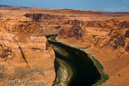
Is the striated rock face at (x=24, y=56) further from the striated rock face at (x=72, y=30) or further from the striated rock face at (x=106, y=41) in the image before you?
the striated rock face at (x=72, y=30)

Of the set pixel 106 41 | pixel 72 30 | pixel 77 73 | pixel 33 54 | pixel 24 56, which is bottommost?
pixel 77 73

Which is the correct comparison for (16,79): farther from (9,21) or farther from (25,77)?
(9,21)

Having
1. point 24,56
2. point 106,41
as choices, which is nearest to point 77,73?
point 24,56

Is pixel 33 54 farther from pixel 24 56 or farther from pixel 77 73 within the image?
pixel 77 73

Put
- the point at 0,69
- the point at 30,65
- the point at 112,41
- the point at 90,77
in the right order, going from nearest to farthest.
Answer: the point at 0,69
the point at 30,65
the point at 90,77
the point at 112,41

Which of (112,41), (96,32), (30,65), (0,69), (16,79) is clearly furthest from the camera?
(96,32)

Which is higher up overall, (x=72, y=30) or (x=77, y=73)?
(x=72, y=30)

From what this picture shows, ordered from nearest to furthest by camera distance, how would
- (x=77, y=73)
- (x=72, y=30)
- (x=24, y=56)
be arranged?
(x=24, y=56) < (x=77, y=73) < (x=72, y=30)

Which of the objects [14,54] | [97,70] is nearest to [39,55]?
[14,54]
